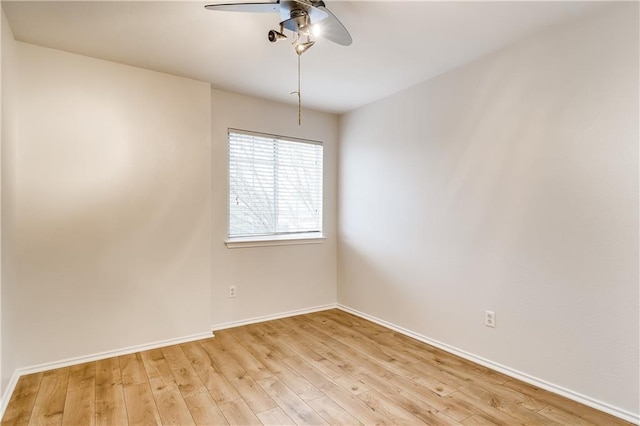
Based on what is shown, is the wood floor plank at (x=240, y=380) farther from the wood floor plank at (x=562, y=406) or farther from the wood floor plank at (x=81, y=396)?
the wood floor plank at (x=562, y=406)

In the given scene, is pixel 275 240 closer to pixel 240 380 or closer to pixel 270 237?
pixel 270 237

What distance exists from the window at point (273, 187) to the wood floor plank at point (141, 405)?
1609 millimetres

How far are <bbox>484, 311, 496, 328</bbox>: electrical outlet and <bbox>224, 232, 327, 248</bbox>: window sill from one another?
203 centimetres

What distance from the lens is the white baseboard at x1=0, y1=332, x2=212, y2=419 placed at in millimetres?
2159

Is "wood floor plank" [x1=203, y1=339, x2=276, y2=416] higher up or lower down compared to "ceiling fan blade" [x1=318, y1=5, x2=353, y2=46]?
lower down

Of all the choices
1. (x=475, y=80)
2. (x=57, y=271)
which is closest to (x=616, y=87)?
(x=475, y=80)

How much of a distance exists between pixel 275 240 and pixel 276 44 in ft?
6.59

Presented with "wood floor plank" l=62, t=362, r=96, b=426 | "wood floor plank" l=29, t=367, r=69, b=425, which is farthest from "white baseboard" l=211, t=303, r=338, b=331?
"wood floor plank" l=29, t=367, r=69, b=425

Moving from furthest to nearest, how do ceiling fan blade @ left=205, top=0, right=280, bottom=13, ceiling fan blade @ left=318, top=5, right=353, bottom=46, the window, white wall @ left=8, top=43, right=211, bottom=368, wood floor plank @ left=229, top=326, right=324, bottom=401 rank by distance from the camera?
the window, white wall @ left=8, top=43, right=211, bottom=368, wood floor plank @ left=229, top=326, right=324, bottom=401, ceiling fan blade @ left=318, top=5, right=353, bottom=46, ceiling fan blade @ left=205, top=0, right=280, bottom=13

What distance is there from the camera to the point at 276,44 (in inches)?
95.8

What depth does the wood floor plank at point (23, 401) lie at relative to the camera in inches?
76.7

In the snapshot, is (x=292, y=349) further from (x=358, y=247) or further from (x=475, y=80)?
(x=475, y=80)

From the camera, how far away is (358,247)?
13.0 feet

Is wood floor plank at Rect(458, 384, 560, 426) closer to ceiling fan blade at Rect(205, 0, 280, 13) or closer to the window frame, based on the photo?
the window frame
